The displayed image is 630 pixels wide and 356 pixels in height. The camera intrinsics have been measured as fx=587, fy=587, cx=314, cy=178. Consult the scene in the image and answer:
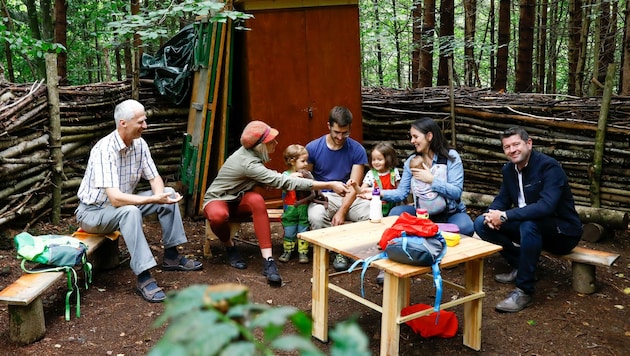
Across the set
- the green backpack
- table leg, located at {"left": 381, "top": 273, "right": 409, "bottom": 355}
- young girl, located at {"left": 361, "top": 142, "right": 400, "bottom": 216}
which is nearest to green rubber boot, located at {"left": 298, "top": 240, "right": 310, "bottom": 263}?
young girl, located at {"left": 361, "top": 142, "right": 400, "bottom": 216}

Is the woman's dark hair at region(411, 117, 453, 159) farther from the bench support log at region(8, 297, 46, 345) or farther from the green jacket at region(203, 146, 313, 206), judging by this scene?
the bench support log at region(8, 297, 46, 345)

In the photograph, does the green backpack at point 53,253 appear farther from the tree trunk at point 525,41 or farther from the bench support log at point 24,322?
the tree trunk at point 525,41

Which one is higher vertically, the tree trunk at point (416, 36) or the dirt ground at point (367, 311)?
the tree trunk at point (416, 36)

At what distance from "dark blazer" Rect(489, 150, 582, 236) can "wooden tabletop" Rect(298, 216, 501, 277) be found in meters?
0.69

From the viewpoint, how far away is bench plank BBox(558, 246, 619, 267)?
162 inches

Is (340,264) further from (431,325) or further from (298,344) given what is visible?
(298,344)

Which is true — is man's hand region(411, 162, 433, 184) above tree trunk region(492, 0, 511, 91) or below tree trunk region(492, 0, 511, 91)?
below

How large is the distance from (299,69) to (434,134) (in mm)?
2102

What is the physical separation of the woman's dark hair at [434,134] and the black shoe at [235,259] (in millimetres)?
1790

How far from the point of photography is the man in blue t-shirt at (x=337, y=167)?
4.84 meters

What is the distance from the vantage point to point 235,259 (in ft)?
16.1

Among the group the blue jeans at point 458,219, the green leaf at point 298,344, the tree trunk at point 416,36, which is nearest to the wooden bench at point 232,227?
the blue jeans at point 458,219

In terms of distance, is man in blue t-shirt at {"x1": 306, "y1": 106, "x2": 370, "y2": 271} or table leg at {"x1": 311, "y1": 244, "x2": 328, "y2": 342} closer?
table leg at {"x1": 311, "y1": 244, "x2": 328, "y2": 342}

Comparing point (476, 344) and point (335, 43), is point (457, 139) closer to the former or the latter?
point (335, 43)
